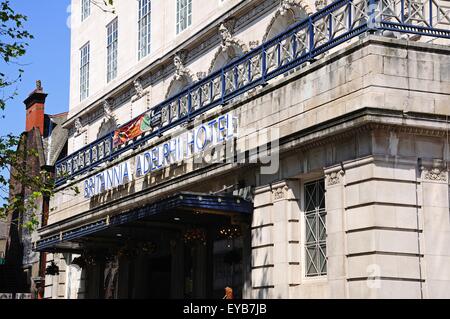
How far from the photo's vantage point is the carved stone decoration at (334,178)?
17750 millimetres

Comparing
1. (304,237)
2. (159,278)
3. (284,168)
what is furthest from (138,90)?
(304,237)

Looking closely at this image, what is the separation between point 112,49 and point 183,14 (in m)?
7.15

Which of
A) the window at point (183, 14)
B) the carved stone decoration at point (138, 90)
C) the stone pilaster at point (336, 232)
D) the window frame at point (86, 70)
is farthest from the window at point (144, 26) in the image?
the stone pilaster at point (336, 232)

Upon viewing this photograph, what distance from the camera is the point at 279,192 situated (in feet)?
65.2

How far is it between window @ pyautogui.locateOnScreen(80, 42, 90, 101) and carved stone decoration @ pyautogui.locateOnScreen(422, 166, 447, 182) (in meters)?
27.2

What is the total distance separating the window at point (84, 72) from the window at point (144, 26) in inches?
242

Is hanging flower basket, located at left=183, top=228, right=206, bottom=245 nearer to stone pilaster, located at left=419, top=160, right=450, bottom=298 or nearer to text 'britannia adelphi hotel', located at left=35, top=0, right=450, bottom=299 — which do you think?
text 'britannia adelphi hotel', located at left=35, top=0, right=450, bottom=299

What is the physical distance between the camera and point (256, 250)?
806 inches

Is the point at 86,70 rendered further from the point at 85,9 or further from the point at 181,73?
the point at 181,73

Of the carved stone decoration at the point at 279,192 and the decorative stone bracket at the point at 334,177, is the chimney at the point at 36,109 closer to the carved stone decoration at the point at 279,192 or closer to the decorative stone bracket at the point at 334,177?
the carved stone decoration at the point at 279,192

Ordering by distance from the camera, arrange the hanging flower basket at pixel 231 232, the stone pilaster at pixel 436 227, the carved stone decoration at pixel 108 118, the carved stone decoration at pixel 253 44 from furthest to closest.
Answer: the carved stone decoration at pixel 108 118 → the carved stone decoration at pixel 253 44 → the hanging flower basket at pixel 231 232 → the stone pilaster at pixel 436 227

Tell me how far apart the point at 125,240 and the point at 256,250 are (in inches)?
372
